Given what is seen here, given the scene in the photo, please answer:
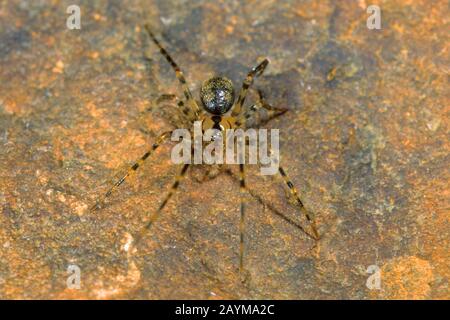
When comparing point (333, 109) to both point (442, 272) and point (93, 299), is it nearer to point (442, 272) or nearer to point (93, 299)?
point (442, 272)

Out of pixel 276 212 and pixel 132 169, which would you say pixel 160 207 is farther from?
pixel 276 212

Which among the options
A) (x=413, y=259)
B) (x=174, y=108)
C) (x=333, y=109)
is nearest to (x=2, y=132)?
(x=174, y=108)

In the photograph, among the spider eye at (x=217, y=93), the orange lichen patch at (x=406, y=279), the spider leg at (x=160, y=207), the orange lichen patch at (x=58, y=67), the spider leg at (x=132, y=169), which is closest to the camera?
the orange lichen patch at (x=406, y=279)

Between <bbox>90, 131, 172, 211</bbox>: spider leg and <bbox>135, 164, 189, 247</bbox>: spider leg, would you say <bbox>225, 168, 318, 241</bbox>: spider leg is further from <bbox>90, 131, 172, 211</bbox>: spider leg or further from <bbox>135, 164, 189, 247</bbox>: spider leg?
<bbox>90, 131, 172, 211</bbox>: spider leg

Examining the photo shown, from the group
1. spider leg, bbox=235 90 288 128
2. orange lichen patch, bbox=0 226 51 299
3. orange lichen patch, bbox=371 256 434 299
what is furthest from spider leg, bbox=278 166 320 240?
orange lichen patch, bbox=0 226 51 299

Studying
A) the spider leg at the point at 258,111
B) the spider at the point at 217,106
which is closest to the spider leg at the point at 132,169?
the spider at the point at 217,106

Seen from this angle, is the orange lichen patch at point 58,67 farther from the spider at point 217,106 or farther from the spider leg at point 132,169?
the spider leg at point 132,169
